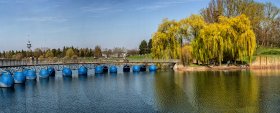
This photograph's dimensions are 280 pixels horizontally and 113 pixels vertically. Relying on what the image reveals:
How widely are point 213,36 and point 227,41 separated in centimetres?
289

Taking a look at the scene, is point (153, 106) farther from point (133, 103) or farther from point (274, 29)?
point (274, 29)

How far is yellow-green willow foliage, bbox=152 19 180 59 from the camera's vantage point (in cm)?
7350

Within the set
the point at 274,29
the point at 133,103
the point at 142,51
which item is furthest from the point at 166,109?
the point at 142,51

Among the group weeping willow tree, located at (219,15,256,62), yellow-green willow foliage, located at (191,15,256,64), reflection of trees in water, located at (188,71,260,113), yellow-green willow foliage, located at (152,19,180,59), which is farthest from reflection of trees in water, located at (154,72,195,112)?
yellow-green willow foliage, located at (152,19,180,59)

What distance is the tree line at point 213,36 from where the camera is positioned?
67.7 meters

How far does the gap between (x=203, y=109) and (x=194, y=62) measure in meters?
46.4

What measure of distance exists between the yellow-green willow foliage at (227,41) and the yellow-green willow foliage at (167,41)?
19.5ft

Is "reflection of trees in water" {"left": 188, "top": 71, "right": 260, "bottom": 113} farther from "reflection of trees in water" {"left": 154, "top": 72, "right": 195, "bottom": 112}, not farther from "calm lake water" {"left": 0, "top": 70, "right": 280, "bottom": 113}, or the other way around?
"reflection of trees in water" {"left": 154, "top": 72, "right": 195, "bottom": 112}

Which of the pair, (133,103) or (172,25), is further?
(172,25)

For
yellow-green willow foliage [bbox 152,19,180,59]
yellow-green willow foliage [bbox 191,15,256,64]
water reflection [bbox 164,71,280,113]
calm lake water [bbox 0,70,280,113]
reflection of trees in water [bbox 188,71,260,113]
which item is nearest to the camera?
reflection of trees in water [bbox 188,71,260,113]

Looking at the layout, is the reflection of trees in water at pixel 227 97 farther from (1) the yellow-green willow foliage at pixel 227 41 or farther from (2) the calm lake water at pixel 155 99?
(1) the yellow-green willow foliage at pixel 227 41

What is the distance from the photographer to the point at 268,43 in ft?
327

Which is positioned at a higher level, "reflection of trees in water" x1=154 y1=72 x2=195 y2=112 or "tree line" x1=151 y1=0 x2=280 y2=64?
"tree line" x1=151 y1=0 x2=280 y2=64

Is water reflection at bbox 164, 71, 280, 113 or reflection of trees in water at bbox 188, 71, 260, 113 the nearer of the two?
reflection of trees in water at bbox 188, 71, 260, 113
